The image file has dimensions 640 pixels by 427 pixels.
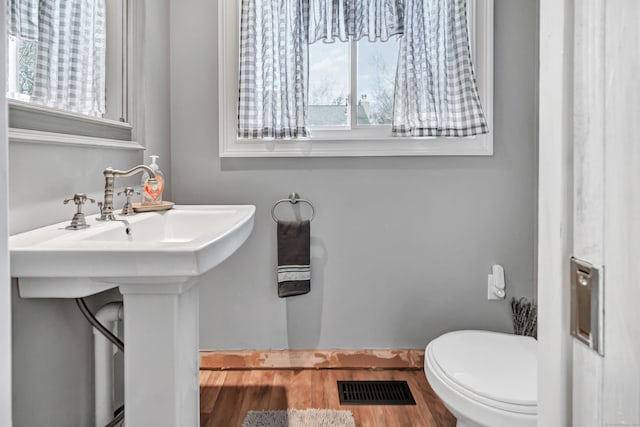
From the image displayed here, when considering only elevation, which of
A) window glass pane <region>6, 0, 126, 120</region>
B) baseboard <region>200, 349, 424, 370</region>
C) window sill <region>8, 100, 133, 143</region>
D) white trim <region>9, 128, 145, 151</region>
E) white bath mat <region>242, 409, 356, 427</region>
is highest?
window glass pane <region>6, 0, 126, 120</region>

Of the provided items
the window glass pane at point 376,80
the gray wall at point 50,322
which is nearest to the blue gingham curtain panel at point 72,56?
the gray wall at point 50,322

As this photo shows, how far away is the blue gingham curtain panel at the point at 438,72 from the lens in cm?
214

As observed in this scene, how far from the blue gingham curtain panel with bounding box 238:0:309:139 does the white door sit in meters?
1.84

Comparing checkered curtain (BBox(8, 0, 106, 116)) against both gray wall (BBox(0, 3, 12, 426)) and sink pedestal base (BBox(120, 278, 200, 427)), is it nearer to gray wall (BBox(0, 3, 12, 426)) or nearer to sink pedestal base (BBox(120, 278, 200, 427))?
sink pedestal base (BBox(120, 278, 200, 427))

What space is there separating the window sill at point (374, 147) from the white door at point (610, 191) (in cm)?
186

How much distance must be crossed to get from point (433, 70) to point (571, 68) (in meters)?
1.87

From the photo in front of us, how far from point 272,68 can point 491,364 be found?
1.49 m

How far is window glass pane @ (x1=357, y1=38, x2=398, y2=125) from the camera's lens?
7.52 feet

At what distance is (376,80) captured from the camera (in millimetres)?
2301

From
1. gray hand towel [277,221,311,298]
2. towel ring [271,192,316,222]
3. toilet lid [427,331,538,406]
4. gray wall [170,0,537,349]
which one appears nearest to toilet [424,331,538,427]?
toilet lid [427,331,538,406]

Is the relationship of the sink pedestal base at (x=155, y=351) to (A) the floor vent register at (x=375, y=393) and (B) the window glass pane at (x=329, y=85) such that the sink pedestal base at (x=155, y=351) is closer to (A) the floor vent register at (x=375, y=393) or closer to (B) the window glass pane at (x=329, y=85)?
(A) the floor vent register at (x=375, y=393)

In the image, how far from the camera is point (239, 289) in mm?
2309

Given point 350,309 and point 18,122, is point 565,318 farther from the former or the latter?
Result: point 350,309

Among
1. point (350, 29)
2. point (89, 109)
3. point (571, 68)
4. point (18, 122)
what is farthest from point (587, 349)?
point (350, 29)
